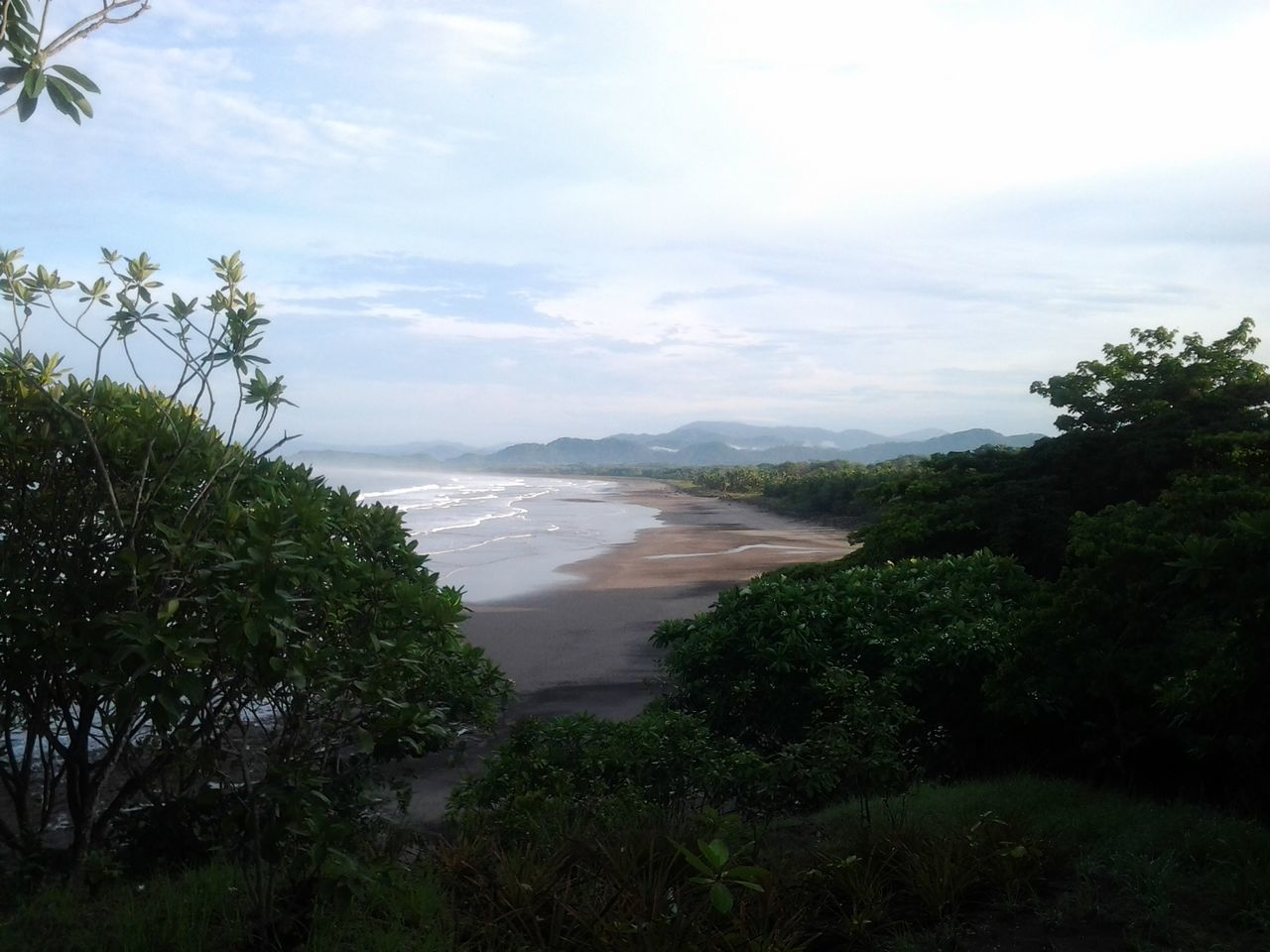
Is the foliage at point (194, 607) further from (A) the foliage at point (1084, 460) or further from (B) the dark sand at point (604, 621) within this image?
(A) the foliage at point (1084, 460)

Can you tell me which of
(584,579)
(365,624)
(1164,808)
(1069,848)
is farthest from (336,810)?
(584,579)

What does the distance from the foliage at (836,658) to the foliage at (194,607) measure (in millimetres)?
2836

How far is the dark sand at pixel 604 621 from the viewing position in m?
10.7

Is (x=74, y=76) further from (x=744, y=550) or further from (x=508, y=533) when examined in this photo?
(x=508, y=533)

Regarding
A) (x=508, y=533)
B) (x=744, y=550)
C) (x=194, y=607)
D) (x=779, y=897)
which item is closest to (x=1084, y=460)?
(x=779, y=897)

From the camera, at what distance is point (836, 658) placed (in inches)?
289

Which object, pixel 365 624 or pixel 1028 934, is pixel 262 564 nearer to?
pixel 365 624

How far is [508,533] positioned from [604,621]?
64.2 feet

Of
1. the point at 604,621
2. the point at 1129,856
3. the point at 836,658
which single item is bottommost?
the point at 604,621

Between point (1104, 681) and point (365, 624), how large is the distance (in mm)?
4234

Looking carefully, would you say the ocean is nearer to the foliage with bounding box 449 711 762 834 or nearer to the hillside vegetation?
the foliage with bounding box 449 711 762 834

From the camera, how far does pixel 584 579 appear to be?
22641mm

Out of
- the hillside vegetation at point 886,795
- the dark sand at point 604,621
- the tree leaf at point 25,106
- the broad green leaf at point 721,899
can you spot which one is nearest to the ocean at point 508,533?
the dark sand at point 604,621

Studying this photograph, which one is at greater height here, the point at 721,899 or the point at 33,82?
the point at 33,82
